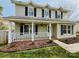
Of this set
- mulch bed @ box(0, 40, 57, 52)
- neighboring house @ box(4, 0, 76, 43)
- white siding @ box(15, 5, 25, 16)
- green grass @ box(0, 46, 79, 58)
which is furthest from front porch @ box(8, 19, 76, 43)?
green grass @ box(0, 46, 79, 58)

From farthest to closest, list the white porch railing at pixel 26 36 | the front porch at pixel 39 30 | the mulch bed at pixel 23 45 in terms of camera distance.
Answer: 1. the front porch at pixel 39 30
2. the white porch railing at pixel 26 36
3. the mulch bed at pixel 23 45

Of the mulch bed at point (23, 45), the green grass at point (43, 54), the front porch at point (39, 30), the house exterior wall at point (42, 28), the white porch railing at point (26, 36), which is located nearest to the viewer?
the green grass at point (43, 54)

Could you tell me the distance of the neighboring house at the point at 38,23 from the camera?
19.8 metres

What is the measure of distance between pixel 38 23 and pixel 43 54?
832 centimetres

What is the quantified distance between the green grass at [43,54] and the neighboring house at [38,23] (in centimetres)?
360

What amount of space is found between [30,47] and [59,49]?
3.02 meters

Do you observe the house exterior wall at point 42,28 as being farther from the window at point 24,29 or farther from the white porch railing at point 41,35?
the window at point 24,29

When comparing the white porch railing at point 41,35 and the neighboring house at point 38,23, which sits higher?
the neighboring house at point 38,23

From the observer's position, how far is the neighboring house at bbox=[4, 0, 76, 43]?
19766 millimetres

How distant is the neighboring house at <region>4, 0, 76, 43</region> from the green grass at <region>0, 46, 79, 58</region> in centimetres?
360

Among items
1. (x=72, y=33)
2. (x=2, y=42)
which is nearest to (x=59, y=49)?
(x=2, y=42)

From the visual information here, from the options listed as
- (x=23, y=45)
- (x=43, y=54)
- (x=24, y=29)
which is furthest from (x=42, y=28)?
(x=43, y=54)

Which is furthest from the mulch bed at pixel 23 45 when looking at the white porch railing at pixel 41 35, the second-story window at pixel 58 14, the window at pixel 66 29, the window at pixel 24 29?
the second-story window at pixel 58 14

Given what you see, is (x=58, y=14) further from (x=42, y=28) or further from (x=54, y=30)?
(x=42, y=28)
